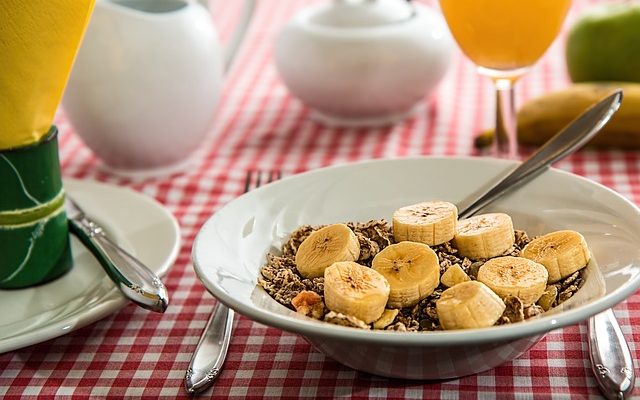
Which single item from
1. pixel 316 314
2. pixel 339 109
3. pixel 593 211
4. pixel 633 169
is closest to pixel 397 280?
pixel 316 314

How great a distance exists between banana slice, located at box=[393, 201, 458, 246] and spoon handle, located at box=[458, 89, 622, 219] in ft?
0.23

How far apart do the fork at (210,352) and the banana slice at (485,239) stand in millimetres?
186

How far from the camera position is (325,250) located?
2.15 feet

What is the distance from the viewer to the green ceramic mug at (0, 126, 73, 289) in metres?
0.74

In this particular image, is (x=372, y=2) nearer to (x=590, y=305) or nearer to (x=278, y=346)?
(x=278, y=346)

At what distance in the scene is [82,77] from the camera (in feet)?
3.33

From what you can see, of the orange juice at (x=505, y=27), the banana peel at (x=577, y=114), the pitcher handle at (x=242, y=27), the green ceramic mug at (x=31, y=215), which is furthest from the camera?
the pitcher handle at (x=242, y=27)

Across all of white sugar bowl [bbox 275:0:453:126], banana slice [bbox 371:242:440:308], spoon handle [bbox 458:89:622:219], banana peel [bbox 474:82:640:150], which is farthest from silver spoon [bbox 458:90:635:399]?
white sugar bowl [bbox 275:0:453:126]

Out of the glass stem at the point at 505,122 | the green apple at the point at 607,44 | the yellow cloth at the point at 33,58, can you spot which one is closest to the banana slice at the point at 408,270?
the yellow cloth at the point at 33,58

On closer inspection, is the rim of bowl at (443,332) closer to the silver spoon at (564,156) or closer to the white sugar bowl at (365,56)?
the silver spoon at (564,156)

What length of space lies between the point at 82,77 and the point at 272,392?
531 millimetres

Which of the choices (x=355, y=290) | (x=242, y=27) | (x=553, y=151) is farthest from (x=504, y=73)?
(x=355, y=290)

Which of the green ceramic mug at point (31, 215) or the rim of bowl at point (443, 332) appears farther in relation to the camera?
the green ceramic mug at point (31, 215)

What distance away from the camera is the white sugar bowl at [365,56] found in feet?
3.80
